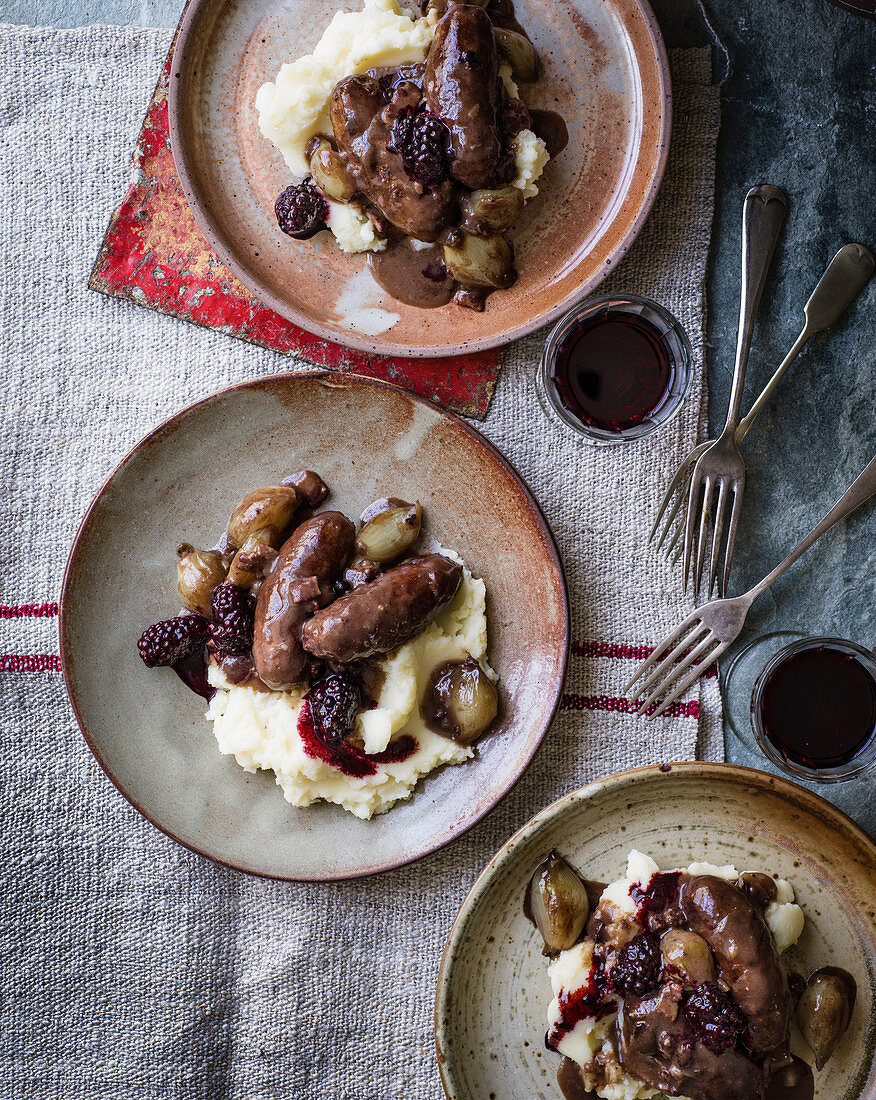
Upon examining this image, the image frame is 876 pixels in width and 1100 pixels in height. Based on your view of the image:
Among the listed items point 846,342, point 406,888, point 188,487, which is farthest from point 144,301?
point 846,342

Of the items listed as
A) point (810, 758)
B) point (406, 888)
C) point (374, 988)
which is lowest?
point (374, 988)

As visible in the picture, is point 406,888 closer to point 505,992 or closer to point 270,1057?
point 505,992

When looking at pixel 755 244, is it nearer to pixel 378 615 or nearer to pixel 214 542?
pixel 378 615

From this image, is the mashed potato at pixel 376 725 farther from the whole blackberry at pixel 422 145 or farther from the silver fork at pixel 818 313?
the whole blackberry at pixel 422 145

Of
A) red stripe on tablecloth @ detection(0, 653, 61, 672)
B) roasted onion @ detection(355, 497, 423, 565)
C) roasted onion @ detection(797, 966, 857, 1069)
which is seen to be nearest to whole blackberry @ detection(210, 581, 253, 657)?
roasted onion @ detection(355, 497, 423, 565)

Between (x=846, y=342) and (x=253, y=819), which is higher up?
(x=846, y=342)

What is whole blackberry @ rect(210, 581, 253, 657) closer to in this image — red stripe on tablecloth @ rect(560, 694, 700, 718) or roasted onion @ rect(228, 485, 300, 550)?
roasted onion @ rect(228, 485, 300, 550)

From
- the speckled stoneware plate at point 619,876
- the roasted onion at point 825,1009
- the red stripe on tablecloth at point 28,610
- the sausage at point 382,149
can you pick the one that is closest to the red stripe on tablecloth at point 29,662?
the red stripe on tablecloth at point 28,610
